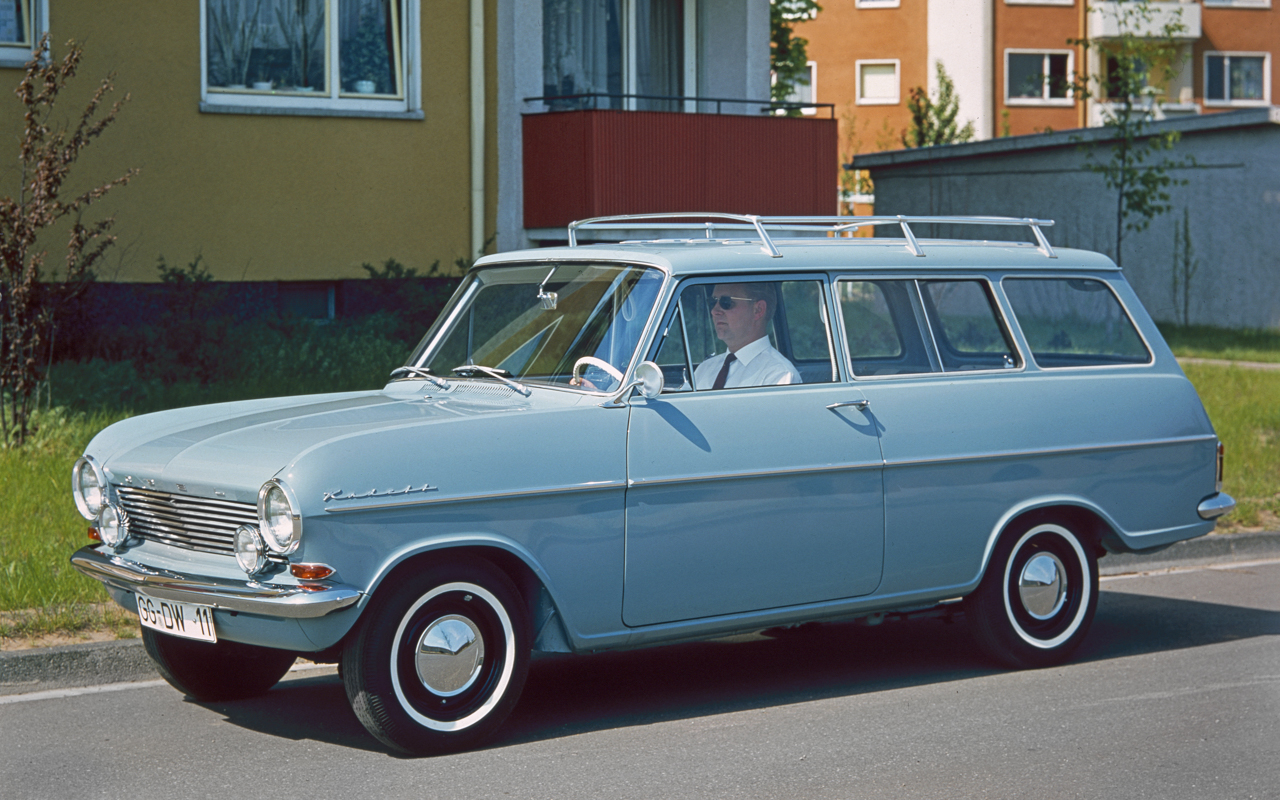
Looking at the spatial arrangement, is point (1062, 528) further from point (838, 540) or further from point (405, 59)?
point (405, 59)

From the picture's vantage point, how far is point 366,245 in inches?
640

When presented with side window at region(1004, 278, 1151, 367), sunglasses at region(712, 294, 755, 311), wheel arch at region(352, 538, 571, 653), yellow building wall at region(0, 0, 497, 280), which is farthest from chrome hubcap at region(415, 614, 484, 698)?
yellow building wall at region(0, 0, 497, 280)

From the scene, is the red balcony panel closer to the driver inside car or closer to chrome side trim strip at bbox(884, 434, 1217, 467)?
chrome side trim strip at bbox(884, 434, 1217, 467)

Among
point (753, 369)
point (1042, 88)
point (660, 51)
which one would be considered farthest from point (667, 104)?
point (1042, 88)

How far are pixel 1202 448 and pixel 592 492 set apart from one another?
3.27 m

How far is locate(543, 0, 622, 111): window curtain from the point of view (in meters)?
18.2

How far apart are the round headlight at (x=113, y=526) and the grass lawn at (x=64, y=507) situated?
124cm

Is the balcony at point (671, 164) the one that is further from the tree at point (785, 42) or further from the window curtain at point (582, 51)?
the tree at point (785, 42)

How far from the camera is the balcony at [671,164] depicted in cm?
1667

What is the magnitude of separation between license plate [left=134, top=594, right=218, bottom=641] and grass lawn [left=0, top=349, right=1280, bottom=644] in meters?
1.45

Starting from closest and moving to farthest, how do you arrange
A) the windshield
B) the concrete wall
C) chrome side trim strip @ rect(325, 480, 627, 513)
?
chrome side trim strip @ rect(325, 480, 627, 513), the windshield, the concrete wall

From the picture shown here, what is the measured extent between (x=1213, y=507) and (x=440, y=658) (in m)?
3.88

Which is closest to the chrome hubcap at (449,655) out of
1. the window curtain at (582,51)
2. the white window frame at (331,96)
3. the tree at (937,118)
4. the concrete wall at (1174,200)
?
the white window frame at (331,96)

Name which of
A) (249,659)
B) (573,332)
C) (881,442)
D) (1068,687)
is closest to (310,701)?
(249,659)
